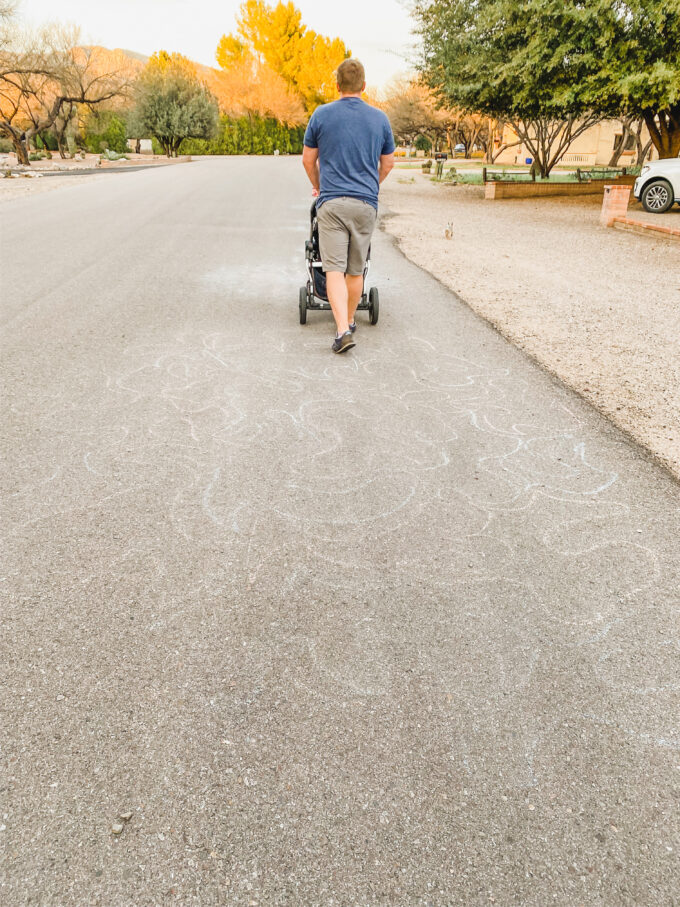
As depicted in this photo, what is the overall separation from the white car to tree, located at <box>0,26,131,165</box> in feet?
114

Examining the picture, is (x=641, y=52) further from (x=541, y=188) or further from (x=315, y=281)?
(x=315, y=281)

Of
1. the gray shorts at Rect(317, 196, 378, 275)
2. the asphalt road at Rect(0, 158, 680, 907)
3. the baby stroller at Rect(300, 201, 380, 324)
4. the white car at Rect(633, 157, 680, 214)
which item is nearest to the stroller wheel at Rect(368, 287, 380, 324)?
the baby stroller at Rect(300, 201, 380, 324)

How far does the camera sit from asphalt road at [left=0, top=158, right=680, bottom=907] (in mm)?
1558

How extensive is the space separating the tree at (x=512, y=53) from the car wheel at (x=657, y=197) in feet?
8.48

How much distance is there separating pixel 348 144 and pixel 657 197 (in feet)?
42.6

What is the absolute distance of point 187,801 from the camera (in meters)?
1.67

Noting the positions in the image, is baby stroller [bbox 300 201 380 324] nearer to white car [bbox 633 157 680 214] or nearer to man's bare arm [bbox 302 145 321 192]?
man's bare arm [bbox 302 145 321 192]

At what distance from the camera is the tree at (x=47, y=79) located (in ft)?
120

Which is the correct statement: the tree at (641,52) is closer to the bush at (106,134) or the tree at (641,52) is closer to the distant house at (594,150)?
the distant house at (594,150)

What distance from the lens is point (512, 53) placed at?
15891 millimetres

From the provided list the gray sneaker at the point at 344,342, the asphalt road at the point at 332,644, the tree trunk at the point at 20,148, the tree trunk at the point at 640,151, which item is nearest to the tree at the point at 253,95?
the tree trunk at the point at 20,148

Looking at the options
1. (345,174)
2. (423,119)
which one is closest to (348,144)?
(345,174)

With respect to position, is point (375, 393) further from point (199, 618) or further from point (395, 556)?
point (199, 618)

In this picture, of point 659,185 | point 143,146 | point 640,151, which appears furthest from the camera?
point 143,146
